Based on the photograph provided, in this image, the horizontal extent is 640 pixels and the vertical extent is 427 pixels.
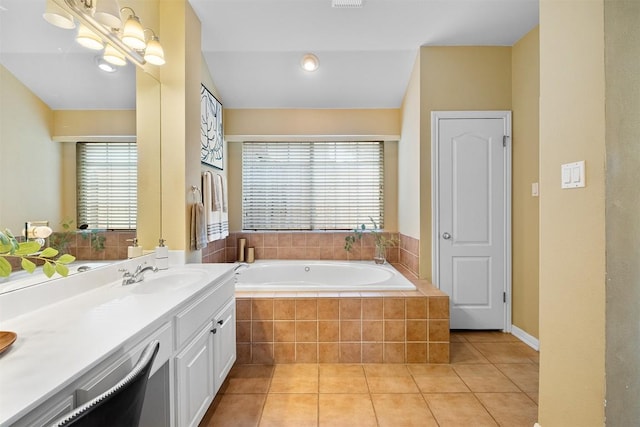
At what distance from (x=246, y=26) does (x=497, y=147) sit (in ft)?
7.88

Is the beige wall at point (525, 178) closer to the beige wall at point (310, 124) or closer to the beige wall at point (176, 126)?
the beige wall at point (310, 124)

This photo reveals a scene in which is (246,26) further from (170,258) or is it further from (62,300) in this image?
(62,300)

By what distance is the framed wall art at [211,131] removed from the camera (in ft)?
8.77

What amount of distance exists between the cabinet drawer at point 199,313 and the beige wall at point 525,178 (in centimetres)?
244

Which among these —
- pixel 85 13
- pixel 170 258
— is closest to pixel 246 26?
pixel 85 13

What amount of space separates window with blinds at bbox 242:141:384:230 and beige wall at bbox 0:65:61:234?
224cm

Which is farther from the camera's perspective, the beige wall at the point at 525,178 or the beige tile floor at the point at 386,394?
the beige wall at the point at 525,178

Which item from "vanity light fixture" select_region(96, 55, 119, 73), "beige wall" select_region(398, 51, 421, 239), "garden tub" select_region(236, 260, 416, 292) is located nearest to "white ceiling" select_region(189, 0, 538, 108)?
"beige wall" select_region(398, 51, 421, 239)

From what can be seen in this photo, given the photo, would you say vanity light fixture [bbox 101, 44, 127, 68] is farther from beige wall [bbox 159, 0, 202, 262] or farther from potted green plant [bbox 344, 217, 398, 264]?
potted green plant [bbox 344, 217, 398, 264]

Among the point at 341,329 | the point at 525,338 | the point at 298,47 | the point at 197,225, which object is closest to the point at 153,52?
the point at 197,225

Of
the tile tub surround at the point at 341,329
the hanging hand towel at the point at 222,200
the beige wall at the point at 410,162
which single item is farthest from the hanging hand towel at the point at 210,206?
the beige wall at the point at 410,162

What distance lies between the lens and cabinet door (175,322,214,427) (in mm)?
1276

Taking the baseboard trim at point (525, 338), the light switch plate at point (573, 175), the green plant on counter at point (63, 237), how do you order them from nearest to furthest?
1. the light switch plate at point (573, 175)
2. the green plant on counter at point (63, 237)
3. the baseboard trim at point (525, 338)

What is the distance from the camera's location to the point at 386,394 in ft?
6.27
